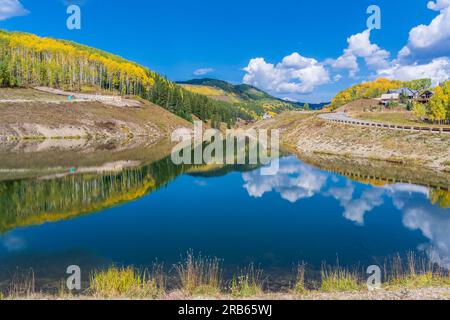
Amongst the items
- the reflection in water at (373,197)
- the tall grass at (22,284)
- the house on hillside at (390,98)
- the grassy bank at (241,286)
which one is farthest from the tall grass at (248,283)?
the house on hillside at (390,98)

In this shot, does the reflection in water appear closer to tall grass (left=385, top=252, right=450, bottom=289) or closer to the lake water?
the lake water

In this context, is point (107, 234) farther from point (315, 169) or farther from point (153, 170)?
point (315, 169)

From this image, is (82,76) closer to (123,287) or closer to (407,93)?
(407,93)

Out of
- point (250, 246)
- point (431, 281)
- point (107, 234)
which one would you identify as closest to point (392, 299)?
point (431, 281)

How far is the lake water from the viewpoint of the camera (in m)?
24.5

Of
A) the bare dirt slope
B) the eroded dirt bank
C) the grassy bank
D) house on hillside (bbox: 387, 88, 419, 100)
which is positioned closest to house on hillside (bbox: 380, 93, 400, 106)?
house on hillside (bbox: 387, 88, 419, 100)

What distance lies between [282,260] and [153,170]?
1738 inches

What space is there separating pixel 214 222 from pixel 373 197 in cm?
2307

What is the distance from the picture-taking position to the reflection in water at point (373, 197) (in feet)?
98.8

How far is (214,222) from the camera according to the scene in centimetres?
3375

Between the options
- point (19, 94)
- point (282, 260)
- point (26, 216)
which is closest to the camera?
point (282, 260)

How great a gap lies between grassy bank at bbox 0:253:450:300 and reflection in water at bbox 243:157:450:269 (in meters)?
6.61

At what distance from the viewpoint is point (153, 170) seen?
64.5m

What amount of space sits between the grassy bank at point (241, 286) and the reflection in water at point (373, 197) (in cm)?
661
